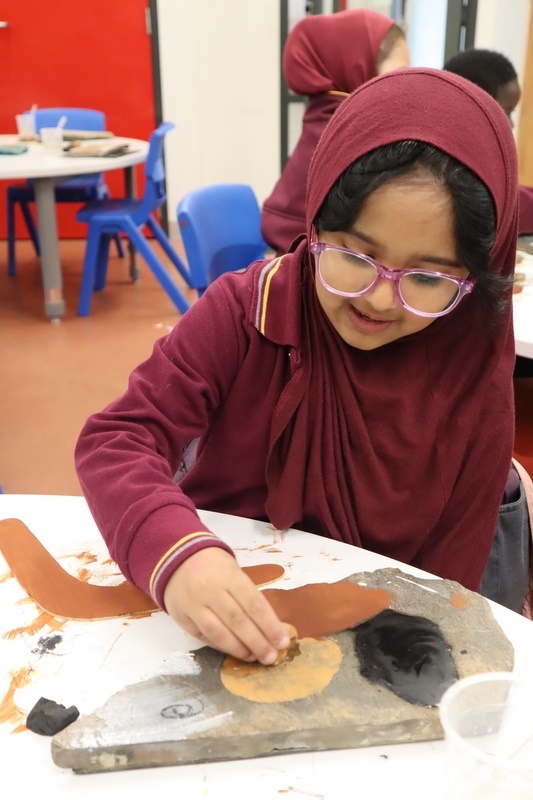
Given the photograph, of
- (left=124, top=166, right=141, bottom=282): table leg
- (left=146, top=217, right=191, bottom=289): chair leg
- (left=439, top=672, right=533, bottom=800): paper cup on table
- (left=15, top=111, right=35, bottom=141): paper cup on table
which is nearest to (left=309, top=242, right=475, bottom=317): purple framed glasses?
(left=439, top=672, right=533, bottom=800): paper cup on table

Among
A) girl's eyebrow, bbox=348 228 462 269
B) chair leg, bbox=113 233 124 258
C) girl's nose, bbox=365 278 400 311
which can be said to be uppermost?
girl's eyebrow, bbox=348 228 462 269

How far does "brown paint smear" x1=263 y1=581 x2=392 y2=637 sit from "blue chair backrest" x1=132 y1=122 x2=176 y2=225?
3.08 metres

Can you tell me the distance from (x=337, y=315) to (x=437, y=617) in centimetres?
37

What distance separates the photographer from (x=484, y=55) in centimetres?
225

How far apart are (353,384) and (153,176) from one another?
9.36 feet

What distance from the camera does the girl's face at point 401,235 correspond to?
771mm

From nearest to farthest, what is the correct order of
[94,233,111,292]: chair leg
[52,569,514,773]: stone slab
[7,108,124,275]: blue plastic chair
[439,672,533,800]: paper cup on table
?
[439,672,533,800]: paper cup on table < [52,569,514,773]: stone slab < [94,233,111,292]: chair leg < [7,108,124,275]: blue plastic chair

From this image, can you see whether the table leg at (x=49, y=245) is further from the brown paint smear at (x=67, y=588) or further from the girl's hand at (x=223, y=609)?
the girl's hand at (x=223, y=609)

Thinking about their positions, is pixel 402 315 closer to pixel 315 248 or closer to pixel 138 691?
pixel 315 248

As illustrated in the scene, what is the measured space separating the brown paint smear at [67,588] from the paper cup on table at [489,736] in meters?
0.28

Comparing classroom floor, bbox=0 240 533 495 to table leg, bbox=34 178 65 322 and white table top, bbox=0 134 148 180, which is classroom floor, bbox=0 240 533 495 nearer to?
table leg, bbox=34 178 65 322

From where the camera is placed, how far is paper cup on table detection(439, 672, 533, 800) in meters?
0.46

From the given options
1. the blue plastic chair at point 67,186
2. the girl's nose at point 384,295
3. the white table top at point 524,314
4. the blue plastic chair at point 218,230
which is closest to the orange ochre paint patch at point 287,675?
the girl's nose at point 384,295

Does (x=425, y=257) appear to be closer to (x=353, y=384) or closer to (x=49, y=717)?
(x=353, y=384)
